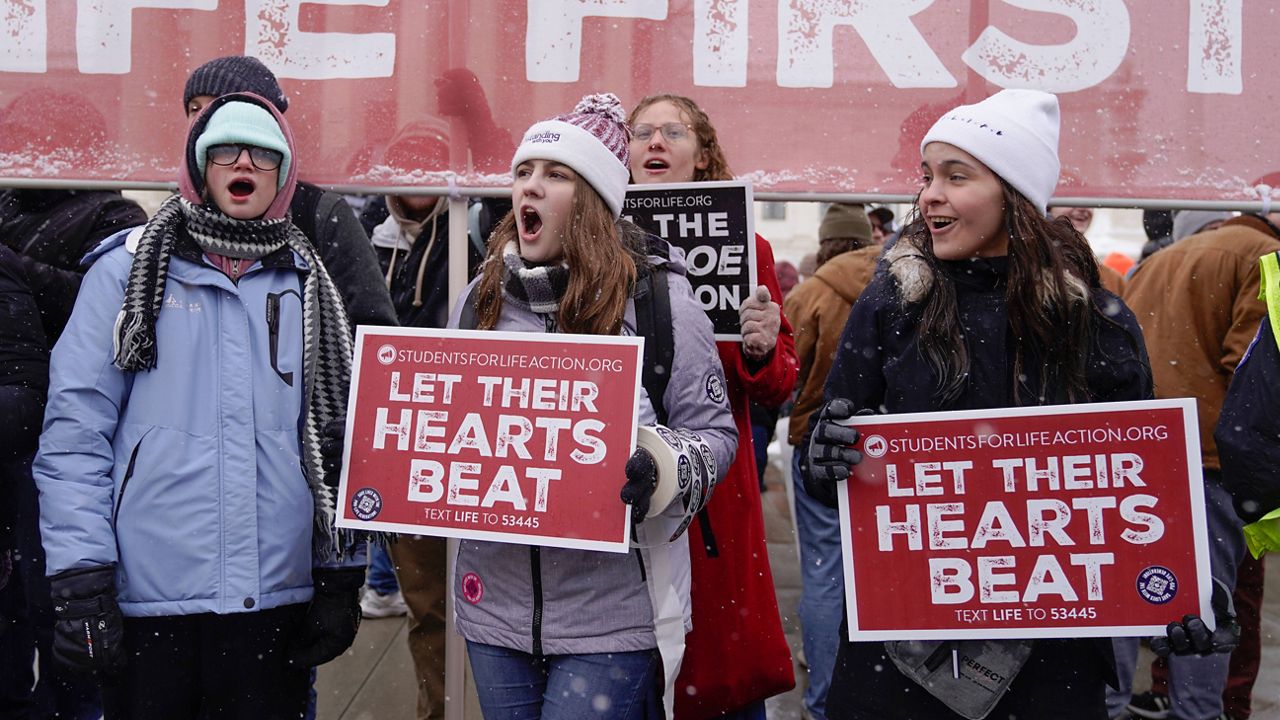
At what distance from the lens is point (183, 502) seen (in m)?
2.66

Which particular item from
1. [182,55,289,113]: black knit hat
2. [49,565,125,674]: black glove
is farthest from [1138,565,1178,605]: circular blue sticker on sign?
[182,55,289,113]: black knit hat

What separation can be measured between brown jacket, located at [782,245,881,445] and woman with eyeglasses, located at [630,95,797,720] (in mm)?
1624

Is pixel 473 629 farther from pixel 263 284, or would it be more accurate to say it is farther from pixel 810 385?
pixel 810 385

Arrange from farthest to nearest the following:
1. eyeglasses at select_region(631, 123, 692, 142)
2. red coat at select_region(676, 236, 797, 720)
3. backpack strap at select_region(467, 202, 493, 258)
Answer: backpack strap at select_region(467, 202, 493, 258) < eyeglasses at select_region(631, 123, 692, 142) < red coat at select_region(676, 236, 797, 720)

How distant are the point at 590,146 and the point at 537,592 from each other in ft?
3.52

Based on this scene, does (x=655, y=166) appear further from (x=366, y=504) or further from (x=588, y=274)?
(x=366, y=504)

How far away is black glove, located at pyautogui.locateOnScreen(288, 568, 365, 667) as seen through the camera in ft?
9.14

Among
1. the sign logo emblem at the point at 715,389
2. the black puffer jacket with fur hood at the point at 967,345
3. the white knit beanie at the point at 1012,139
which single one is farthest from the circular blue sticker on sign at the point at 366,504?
the white knit beanie at the point at 1012,139

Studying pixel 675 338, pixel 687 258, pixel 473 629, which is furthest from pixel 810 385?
pixel 473 629

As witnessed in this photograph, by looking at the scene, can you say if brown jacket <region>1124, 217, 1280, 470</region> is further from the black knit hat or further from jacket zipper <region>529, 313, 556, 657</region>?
the black knit hat

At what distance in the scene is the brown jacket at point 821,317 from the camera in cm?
483

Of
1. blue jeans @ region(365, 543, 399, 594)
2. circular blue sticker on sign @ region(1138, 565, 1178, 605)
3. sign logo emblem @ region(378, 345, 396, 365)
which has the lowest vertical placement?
blue jeans @ region(365, 543, 399, 594)

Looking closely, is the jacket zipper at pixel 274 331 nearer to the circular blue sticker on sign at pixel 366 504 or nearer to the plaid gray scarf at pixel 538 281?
the circular blue sticker on sign at pixel 366 504

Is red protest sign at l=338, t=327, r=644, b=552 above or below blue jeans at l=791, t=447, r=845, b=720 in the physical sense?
above
